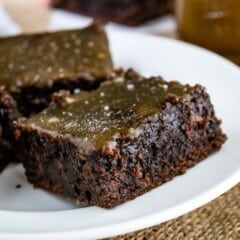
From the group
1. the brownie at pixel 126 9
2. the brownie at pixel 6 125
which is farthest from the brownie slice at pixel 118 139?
the brownie at pixel 126 9

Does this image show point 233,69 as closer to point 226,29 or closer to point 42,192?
point 226,29

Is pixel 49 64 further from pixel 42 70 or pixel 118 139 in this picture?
pixel 118 139

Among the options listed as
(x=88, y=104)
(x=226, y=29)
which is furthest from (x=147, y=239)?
(x=226, y=29)

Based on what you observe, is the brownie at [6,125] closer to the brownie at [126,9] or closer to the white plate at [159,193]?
the white plate at [159,193]

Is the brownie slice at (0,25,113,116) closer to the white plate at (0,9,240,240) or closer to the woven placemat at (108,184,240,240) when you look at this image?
the white plate at (0,9,240,240)

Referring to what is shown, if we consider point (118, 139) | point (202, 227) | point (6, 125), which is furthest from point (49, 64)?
point (202, 227)
